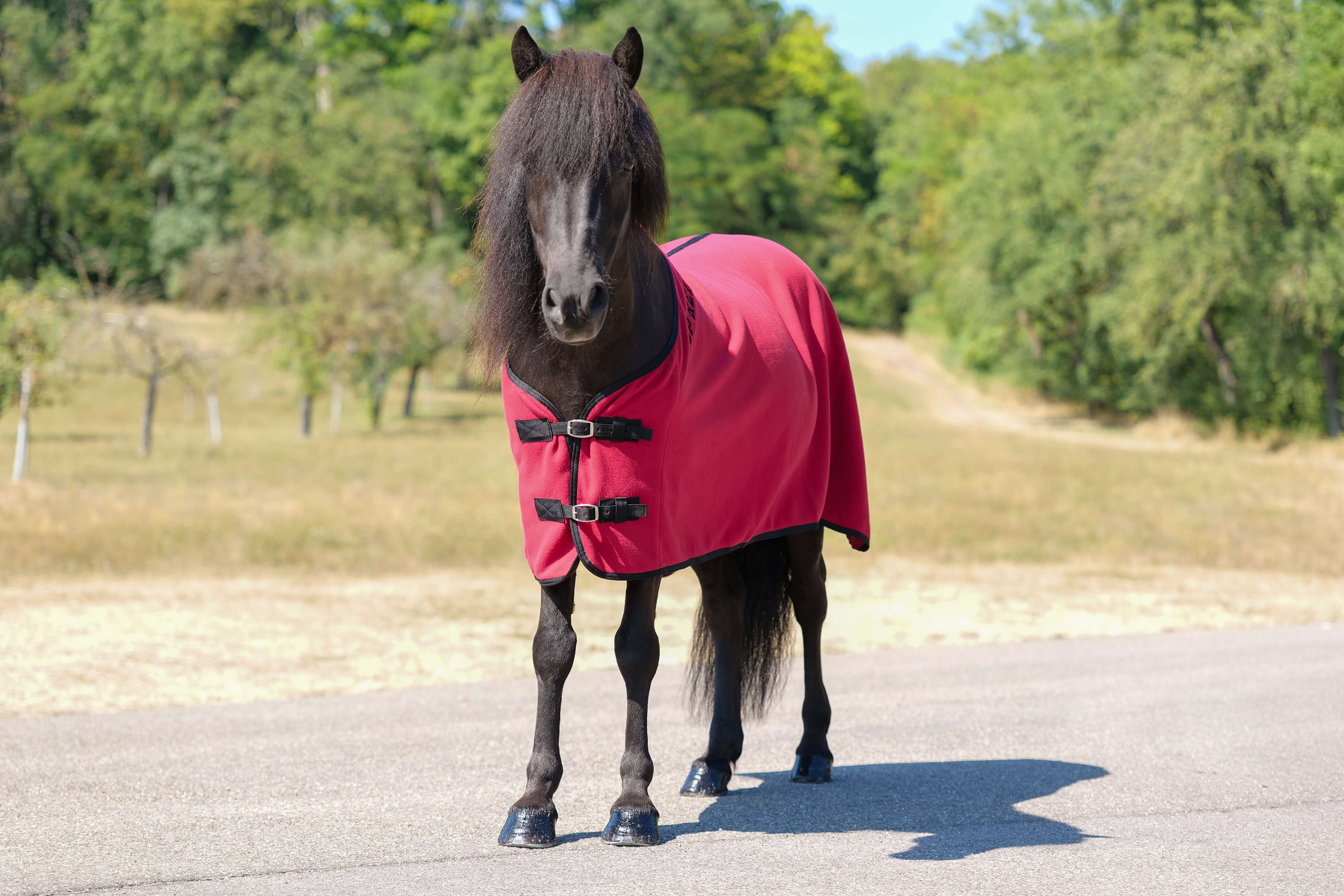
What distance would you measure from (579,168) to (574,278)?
37 cm

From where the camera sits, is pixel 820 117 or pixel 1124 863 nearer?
pixel 1124 863

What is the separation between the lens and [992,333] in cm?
4462

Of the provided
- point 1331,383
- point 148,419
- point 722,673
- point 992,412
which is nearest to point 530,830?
point 722,673

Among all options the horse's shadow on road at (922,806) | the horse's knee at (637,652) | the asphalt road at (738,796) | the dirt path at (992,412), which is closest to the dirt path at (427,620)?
the asphalt road at (738,796)

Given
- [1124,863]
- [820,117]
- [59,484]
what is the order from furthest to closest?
1. [820,117]
2. [59,484]
3. [1124,863]

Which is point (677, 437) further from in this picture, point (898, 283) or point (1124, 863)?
point (898, 283)

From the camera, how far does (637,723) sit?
395 cm

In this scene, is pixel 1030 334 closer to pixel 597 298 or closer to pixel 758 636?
pixel 758 636

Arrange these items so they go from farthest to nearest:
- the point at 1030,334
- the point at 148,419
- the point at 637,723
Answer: the point at 1030,334 < the point at 148,419 < the point at 637,723

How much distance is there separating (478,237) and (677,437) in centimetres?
92

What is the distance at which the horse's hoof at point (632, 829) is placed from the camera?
3865 mm

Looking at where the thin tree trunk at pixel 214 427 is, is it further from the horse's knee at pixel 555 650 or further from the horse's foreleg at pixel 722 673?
the horse's knee at pixel 555 650

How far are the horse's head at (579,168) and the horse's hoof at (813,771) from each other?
2210 millimetres

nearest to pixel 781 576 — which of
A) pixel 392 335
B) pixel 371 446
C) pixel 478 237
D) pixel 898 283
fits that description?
pixel 478 237
